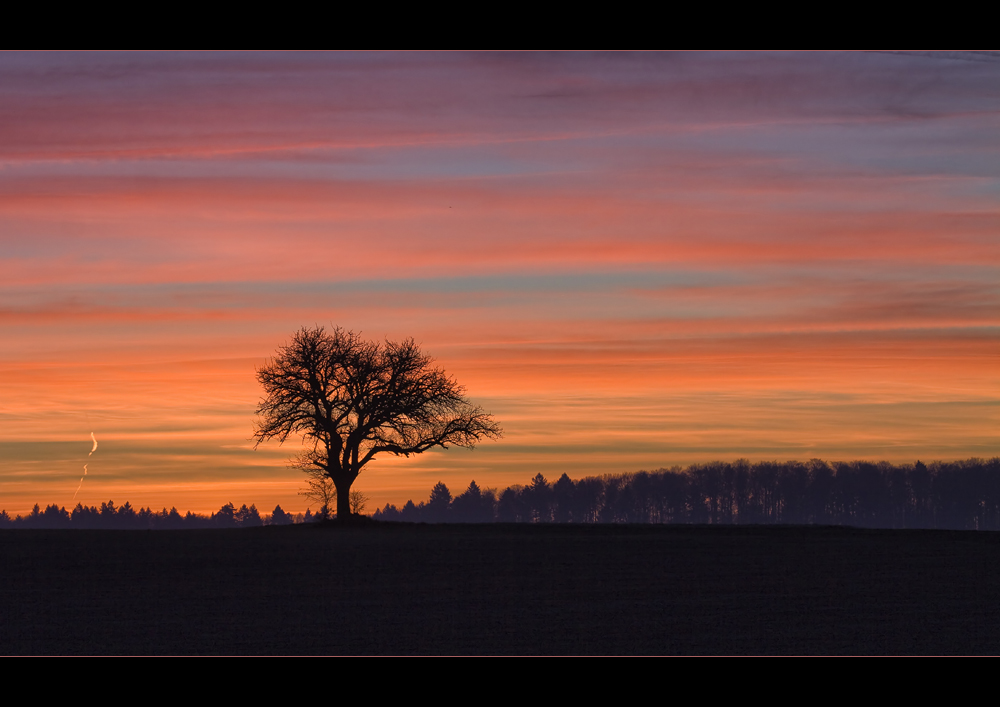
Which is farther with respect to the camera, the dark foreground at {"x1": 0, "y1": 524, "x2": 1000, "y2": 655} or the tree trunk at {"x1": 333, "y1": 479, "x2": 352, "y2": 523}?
the tree trunk at {"x1": 333, "y1": 479, "x2": 352, "y2": 523}

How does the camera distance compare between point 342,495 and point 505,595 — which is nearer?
point 505,595

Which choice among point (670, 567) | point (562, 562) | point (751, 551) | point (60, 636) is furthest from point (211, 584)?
point (751, 551)

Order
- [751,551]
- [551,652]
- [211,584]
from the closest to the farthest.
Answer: [551,652], [211,584], [751,551]

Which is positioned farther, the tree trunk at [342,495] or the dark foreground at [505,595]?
the tree trunk at [342,495]

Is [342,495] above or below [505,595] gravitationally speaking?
above

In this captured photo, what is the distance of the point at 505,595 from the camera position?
25.5 m

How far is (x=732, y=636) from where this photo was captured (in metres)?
19.4

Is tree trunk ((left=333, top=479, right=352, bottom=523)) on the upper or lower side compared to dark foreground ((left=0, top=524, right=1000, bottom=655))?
upper

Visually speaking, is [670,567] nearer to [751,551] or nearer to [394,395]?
[751,551]

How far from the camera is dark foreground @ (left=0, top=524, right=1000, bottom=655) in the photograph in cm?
1894

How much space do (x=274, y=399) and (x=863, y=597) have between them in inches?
1398

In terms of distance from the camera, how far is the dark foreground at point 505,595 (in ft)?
62.1

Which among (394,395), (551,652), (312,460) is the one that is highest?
(394,395)

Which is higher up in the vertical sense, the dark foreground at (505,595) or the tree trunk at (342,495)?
the tree trunk at (342,495)
